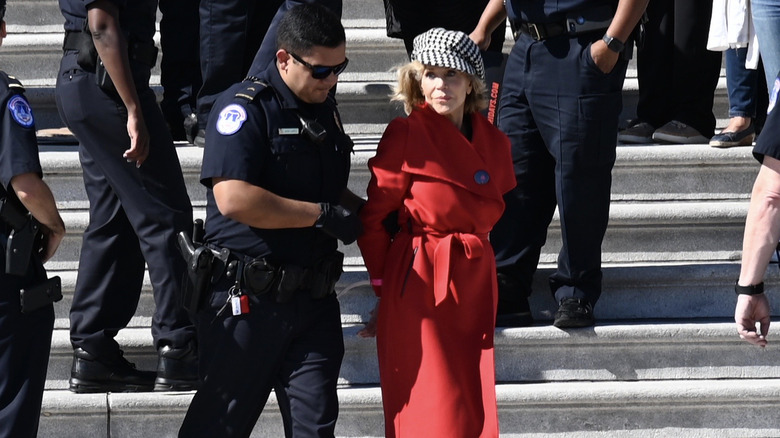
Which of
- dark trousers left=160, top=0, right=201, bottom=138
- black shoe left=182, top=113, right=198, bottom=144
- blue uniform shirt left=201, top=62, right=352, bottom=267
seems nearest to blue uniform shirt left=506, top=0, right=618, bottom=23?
blue uniform shirt left=201, top=62, right=352, bottom=267

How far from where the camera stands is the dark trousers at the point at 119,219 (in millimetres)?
4363

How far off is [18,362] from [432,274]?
4.19 ft

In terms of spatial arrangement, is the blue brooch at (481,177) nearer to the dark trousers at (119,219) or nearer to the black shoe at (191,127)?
the dark trousers at (119,219)

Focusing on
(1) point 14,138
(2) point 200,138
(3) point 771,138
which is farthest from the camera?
(2) point 200,138

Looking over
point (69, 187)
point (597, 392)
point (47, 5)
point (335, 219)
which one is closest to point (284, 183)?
point (335, 219)

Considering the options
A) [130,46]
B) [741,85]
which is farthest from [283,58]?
[741,85]

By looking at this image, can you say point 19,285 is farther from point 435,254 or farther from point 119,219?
point 435,254

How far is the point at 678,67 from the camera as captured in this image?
18.7 feet

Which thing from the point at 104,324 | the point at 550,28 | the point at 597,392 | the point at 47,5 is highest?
the point at 550,28

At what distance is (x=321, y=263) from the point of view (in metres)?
3.80

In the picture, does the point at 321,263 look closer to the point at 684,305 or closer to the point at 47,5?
Answer: the point at 684,305

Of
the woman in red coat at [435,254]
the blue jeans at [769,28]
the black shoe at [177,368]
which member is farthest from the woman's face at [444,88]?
the blue jeans at [769,28]

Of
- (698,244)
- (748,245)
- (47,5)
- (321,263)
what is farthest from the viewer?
(47,5)

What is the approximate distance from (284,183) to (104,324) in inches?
47.8
